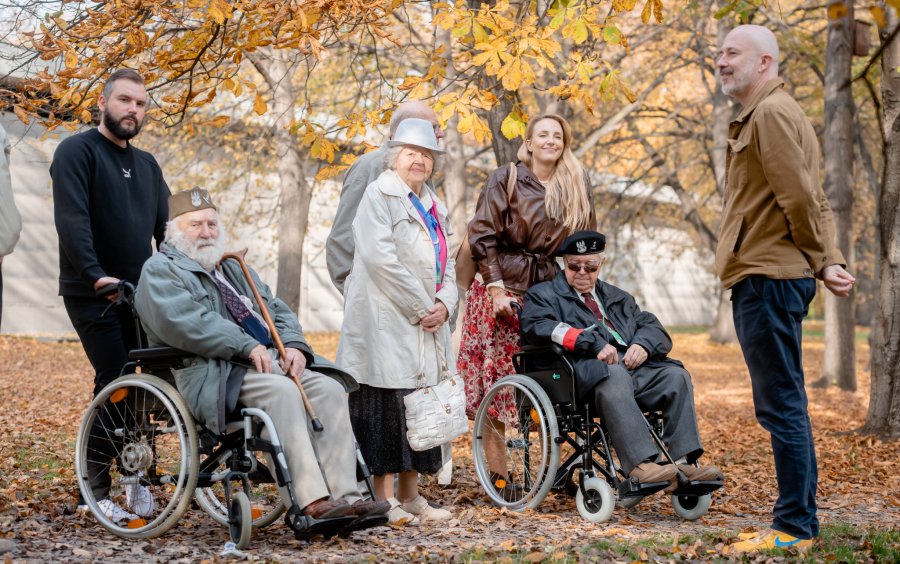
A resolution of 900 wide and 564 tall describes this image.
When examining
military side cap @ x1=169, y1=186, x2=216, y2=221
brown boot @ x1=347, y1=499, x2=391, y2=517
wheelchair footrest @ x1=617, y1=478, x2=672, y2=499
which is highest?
military side cap @ x1=169, y1=186, x2=216, y2=221

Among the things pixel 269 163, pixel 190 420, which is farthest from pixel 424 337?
pixel 269 163

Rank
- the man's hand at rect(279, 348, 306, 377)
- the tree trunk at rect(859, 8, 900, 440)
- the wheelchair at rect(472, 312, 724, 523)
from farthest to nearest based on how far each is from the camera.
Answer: the tree trunk at rect(859, 8, 900, 440) < the wheelchair at rect(472, 312, 724, 523) < the man's hand at rect(279, 348, 306, 377)

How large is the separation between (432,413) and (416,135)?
1366mm

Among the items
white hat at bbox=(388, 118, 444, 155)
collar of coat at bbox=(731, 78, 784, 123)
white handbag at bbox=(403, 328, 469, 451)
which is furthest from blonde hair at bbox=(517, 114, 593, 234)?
collar of coat at bbox=(731, 78, 784, 123)

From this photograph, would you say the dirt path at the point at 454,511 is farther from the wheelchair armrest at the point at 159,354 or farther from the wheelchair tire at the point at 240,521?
the wheelchair armrest at the point at 159,354

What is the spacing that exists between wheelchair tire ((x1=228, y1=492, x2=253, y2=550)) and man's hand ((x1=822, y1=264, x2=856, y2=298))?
7.89ft

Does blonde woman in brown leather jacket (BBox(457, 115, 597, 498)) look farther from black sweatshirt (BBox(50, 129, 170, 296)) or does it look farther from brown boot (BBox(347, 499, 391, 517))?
black sweatshirt (BBox(50, 129, 170, 296))

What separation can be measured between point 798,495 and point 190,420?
241 centimetres

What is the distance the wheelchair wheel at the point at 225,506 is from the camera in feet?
11.9

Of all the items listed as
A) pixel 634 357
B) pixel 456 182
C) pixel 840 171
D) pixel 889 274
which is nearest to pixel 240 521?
pixel 634 357

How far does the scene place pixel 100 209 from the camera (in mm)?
4008

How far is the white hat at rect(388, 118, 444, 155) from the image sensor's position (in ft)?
→ 13.8

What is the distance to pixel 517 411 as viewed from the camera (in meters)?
4.47

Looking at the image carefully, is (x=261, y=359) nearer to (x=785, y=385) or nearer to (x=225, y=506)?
(x=225, y=506)
